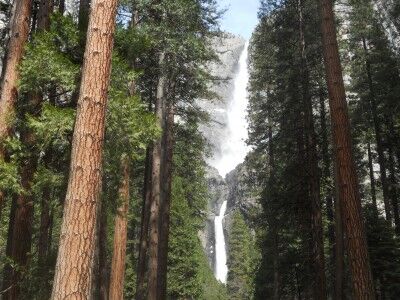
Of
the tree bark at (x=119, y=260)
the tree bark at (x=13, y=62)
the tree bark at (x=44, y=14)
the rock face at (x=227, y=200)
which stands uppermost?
the rock face at (x=227, y=200)

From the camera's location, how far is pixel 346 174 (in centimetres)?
745

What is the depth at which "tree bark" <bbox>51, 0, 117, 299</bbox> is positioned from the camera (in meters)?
4.40

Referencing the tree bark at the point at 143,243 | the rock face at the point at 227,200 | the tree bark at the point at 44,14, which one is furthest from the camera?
the rock face at the point at 227,200

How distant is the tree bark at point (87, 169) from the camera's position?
440cm

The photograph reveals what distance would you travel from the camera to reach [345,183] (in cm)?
741

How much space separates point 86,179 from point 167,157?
1242 centimetres

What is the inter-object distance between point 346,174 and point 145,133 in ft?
11.7

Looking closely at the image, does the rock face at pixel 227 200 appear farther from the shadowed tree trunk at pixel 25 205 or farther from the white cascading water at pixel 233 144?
the shadowed tree trunk at pixel 25 205

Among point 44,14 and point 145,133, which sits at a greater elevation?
point 44,14

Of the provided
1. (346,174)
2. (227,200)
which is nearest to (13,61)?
(346,174)

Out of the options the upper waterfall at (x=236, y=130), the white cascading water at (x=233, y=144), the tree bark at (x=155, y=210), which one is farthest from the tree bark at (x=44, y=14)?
the upper waterfall at (x=236, y=130)

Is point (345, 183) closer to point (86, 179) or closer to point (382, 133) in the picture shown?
point (86, 179)

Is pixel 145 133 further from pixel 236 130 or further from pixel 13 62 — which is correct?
pixel 236 130

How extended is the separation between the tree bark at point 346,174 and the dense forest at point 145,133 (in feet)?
0.07
